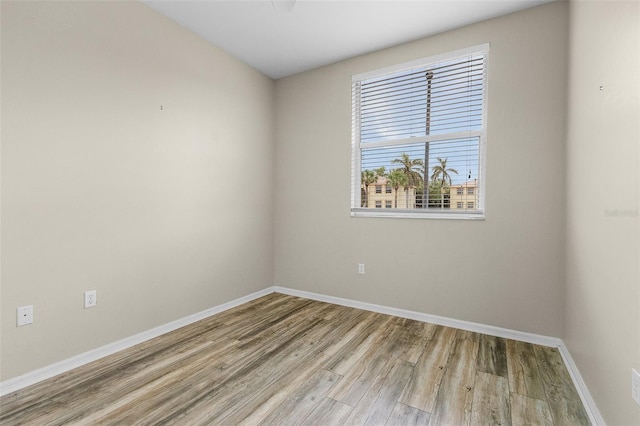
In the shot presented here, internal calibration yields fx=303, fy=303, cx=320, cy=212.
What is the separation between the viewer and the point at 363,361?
216cm

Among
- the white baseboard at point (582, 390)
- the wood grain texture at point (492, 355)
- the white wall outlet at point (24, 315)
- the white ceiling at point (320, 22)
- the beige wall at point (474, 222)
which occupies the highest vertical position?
the white ceiling at point (320, 22)

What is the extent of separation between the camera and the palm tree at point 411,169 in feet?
9.89

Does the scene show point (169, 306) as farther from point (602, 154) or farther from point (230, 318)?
point (602, 154)

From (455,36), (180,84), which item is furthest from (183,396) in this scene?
(455,36)

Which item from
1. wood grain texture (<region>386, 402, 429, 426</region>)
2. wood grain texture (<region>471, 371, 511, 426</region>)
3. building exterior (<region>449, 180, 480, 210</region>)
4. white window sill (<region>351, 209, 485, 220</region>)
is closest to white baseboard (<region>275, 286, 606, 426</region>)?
wood grain texture (<region>471, 371, 511, 426</region>)

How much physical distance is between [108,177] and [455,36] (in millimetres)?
3134

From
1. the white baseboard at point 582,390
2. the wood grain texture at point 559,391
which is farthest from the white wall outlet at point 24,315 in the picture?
the white baseboard at point 582,390

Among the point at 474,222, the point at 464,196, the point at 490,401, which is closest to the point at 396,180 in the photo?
the point at 464,196

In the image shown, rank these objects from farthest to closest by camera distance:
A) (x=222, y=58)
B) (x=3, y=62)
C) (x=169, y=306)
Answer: (x=222, y=58), (x=169, y=306), (x=3, y=62)

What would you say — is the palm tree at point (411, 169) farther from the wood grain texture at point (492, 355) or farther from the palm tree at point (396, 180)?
the wood grain texture at point (492, 355)

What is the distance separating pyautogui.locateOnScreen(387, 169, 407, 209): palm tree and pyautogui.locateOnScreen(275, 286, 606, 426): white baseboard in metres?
1.10

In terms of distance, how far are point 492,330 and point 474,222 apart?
940 millimetres

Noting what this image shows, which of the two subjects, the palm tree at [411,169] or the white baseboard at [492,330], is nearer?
Result: the white baseboard at [492,330]

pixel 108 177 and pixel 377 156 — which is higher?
pixel 377 156
